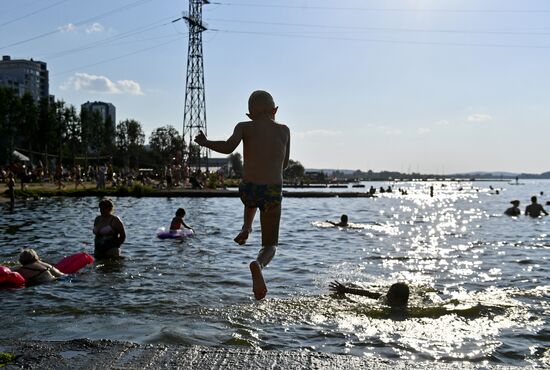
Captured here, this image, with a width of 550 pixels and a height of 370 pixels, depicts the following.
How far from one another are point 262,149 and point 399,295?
281 inches

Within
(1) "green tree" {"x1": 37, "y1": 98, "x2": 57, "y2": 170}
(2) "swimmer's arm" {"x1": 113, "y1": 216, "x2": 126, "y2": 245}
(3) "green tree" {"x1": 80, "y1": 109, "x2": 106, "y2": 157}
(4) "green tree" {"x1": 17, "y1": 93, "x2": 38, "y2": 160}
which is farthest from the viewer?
(3) "green tree" {"x1": 80, "y1": 109, "x2": 106, "y2": 157}

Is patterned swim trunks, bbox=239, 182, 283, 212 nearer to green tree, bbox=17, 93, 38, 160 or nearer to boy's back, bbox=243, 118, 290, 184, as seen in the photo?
boy's back, bbox=243, 118, 290, 184

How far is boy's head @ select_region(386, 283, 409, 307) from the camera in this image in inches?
468

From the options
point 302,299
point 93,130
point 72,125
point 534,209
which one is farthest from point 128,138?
point 302,299

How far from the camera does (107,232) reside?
54.7ft

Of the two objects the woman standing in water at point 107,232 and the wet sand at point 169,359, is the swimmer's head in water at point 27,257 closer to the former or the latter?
the woman standing in water at point 107,232

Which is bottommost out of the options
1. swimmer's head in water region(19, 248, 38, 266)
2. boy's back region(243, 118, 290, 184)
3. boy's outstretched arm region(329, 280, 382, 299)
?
boy's outstretched arm region(329, 280, 382, 299)

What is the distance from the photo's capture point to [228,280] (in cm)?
1491

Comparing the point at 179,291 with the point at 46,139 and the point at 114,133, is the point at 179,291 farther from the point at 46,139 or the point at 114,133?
the point at 114,133

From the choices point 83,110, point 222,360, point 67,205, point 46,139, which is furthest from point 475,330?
point 83,110

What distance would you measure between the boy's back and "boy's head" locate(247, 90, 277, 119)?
0.27ft

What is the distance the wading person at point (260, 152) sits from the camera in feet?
19.5

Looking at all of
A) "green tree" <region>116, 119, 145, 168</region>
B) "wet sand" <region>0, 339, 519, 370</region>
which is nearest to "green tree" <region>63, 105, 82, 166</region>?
"green tree" <region>116, 119, 145, 168</region>

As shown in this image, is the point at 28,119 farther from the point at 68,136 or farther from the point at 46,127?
the point at 68,136
